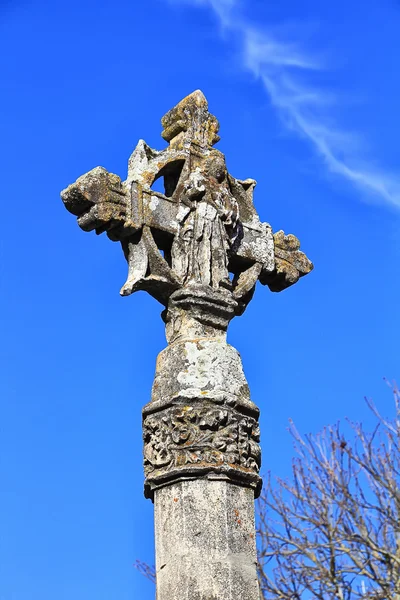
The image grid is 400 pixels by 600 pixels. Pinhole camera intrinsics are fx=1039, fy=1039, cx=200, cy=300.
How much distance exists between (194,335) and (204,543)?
1.36 meters

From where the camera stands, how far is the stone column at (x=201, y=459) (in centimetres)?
600

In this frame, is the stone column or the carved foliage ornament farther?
the carved foliage ornament

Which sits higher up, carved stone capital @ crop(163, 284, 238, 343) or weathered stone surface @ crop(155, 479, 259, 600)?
carved stone capital @ crop(163, 284, 238, 343)

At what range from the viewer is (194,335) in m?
6.70

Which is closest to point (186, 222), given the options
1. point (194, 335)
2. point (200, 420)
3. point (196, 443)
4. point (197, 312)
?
point (197, 312)

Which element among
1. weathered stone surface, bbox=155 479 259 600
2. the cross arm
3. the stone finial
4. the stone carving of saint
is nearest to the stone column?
weathered stone surface, bbox=155 479 259 600

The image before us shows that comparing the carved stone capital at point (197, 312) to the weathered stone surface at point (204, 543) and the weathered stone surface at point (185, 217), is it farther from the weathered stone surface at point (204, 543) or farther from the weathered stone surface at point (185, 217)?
the weathered stone surface at point (204, 543)

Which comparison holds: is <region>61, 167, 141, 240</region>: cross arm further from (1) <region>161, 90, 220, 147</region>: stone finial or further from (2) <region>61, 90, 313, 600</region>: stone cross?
(1) <region>161, 90, 220, 147</region>: stone finial

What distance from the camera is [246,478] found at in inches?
251

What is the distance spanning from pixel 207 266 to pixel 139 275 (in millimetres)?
503

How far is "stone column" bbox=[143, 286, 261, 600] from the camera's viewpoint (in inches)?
236

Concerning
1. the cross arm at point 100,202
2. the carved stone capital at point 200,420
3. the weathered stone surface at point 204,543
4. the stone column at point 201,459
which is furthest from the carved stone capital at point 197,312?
the weathered stone surface at point 204,543

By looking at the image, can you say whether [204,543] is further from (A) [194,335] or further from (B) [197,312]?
(B) [197,312]

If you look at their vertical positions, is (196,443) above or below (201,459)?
above
